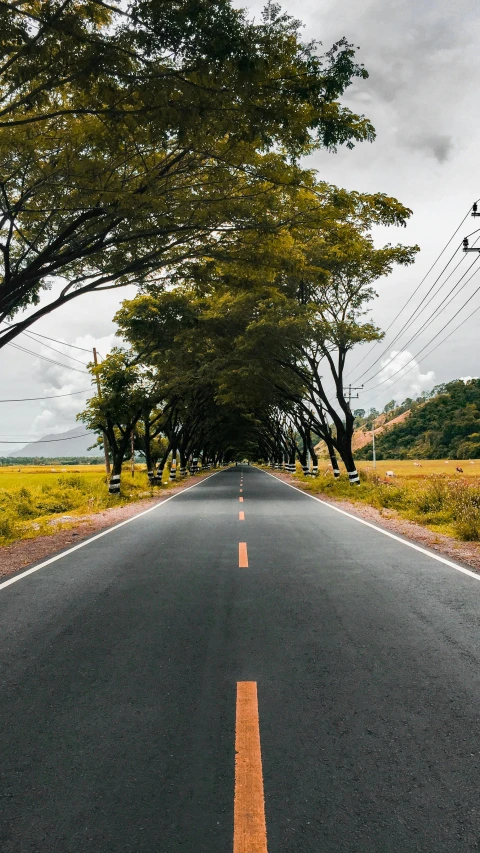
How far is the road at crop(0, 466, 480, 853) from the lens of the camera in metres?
2.75

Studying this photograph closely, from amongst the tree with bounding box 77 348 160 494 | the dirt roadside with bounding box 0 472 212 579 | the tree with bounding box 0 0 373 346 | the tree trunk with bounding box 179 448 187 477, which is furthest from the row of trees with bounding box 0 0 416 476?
the tree trunk with bounding box 179 448 187 477

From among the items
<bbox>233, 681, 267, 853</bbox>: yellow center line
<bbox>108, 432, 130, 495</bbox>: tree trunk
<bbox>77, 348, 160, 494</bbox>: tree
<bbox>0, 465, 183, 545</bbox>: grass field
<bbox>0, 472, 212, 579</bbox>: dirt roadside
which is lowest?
<bbox>233, 681, 267, 853</bbox>: yellow center line

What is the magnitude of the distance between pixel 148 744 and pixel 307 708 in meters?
1.11

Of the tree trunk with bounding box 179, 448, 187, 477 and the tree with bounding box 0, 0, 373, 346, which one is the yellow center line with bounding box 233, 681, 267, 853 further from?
the tree trunk with bounding box 179, 448, 187, 477

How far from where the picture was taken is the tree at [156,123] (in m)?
6.51

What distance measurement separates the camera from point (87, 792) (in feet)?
9.91

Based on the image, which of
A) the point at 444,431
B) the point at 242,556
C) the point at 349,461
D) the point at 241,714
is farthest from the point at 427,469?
the point at 241,714

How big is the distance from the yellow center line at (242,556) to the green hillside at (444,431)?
7286 centimetres

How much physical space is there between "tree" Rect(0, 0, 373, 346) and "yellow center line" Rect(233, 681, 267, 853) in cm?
636

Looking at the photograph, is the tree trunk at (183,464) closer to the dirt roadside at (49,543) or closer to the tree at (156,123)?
the dirt roadside at (49,543)

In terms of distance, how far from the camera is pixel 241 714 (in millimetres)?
3881

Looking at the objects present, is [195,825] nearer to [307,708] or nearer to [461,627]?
[307,708]

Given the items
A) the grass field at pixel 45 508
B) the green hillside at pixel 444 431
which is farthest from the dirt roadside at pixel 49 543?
the green hillside at pixel 444 431

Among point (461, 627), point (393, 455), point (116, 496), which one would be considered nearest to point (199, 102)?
point (461, 627)
